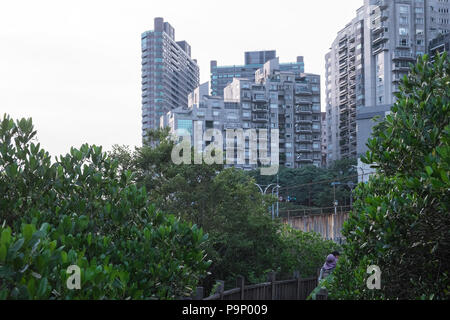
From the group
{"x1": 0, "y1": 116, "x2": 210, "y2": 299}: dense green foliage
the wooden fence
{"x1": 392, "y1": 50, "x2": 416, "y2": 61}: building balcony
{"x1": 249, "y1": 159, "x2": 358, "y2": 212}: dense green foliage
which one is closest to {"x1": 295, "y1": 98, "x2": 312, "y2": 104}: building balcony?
{"x1": 392, "y1": 50, "x2": 416, "y2": 61}: building balcony

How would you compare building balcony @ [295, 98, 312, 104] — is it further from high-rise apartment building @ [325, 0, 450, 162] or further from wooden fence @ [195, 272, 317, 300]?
wooden fence @ [195, 272, 317, 300]

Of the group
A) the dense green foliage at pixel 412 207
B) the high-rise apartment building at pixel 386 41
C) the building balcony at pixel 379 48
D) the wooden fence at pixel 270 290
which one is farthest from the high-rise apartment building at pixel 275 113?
the dense green foliage at pixel 412 207

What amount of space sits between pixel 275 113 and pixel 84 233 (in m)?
122

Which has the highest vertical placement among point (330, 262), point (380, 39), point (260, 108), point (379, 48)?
A: point (380, 39)

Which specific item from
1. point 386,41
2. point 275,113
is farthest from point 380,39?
point 275,113

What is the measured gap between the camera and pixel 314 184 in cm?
8844

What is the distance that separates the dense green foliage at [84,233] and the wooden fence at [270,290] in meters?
2.30

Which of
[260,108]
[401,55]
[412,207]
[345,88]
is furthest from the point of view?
[260,108]

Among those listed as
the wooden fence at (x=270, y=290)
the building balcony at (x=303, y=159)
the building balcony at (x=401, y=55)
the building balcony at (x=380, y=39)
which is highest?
the building balcony at (x=380, y=39)

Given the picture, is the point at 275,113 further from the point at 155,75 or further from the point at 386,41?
the point at 155,75

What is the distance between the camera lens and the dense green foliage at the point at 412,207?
228 inches

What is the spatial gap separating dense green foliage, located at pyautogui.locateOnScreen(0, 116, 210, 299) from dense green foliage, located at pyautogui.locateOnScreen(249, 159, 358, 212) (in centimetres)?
7403

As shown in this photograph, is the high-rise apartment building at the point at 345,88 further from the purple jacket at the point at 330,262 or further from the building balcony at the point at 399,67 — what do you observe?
the purple jacket at the point at 330,262
